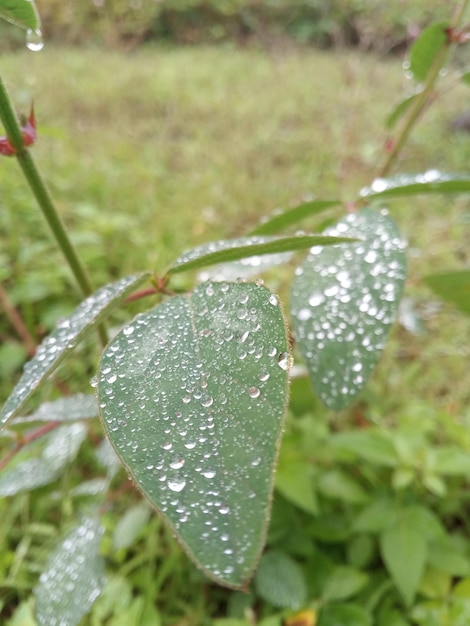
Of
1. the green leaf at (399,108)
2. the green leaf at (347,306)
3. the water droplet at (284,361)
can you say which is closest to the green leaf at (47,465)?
the green leaf at (347,306)

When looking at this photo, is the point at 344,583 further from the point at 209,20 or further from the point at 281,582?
the point at 209,20

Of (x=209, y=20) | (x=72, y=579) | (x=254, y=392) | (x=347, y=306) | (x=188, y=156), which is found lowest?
(x=209, y=20)

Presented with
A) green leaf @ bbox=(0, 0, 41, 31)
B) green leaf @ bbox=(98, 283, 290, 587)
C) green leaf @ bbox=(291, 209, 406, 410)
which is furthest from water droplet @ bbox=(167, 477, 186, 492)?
green leaf @ bbox=(0, 0, 41, 31)

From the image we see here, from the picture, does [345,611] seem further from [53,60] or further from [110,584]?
[53,60]

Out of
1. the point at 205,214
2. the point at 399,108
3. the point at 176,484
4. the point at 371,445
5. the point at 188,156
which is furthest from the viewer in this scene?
the point at 188,156

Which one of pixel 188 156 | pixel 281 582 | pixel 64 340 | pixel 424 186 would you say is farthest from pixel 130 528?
pixel 188 156
